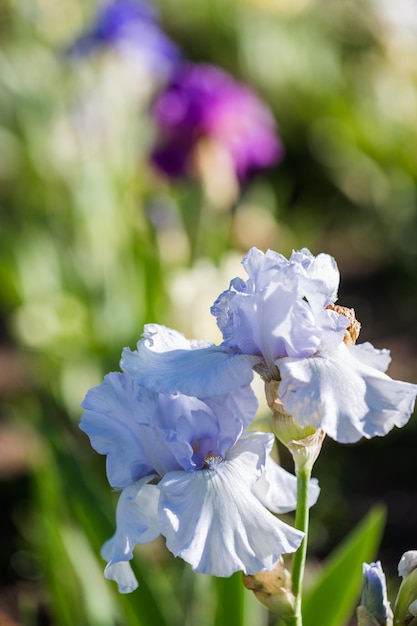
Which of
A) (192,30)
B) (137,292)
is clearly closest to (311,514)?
(137,292)

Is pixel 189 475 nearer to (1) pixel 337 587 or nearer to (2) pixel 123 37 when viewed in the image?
(1) pixel 337 587

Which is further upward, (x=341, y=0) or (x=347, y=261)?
(x=341, y=0)

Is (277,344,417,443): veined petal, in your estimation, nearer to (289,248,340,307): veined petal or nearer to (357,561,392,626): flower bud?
(289,248,340,307): veined petal

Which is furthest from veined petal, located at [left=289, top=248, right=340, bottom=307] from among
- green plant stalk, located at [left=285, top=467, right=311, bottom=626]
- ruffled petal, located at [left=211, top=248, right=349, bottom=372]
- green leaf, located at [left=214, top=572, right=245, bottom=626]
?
green leaf, located at [left=214, top=572, right=245, bottom=626]

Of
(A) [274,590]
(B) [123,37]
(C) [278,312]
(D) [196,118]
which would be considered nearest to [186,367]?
(C) [278,312]

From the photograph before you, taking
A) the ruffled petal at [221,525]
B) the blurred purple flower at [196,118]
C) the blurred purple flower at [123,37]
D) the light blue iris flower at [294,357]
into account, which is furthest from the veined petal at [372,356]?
the blurred purple flower at [123,37]

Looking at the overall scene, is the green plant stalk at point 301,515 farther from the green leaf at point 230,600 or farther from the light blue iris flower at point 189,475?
the green leaf at point 230,600

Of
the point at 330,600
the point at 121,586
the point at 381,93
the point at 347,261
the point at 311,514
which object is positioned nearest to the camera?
the point at 121,586

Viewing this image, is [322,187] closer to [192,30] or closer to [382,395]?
[192,30]
